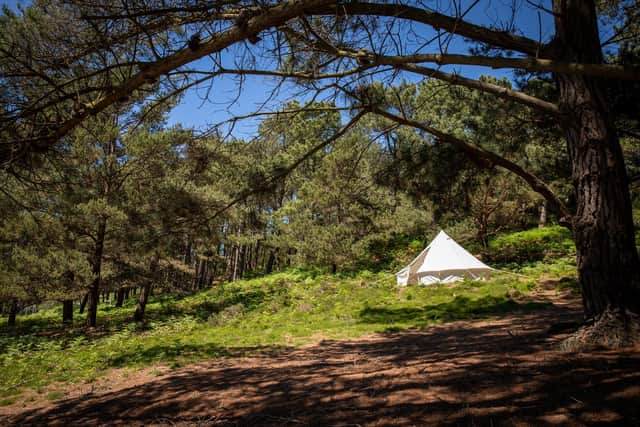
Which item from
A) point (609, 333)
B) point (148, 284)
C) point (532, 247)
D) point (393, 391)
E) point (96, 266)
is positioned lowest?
point (393, 391)

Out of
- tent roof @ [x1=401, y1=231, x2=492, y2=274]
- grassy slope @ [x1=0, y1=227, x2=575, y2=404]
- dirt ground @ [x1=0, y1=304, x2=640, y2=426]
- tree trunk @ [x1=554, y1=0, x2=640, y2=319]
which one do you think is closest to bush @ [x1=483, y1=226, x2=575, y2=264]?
grassy slope @ [x1=0, y1=227, x2=575, y2=404]

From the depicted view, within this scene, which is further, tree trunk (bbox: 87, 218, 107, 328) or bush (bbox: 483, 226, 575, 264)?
bush (bbox: 483, 226, 575, 264)

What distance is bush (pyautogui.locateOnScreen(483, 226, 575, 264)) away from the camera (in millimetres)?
12703

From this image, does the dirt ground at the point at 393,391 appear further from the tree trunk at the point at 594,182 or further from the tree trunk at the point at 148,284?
the tree trunk at the point at 148,284

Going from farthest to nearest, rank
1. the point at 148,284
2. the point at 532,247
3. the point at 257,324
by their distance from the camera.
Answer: the point at 532,247, the point at 148,284, the point at 257,324

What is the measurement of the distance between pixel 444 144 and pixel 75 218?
9.84 meters

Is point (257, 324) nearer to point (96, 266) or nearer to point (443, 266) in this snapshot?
point (96, 266)

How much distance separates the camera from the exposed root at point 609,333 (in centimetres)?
269

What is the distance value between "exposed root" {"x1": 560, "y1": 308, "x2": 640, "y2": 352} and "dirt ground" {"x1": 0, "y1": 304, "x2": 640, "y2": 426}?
0.16 m

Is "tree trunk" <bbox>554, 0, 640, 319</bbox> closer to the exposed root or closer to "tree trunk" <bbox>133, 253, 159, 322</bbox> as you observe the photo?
the exposed root

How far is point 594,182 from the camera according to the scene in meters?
2.95

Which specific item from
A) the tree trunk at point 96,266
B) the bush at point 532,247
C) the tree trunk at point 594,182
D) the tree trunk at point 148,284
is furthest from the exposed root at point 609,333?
the tree trunk at point 96,266

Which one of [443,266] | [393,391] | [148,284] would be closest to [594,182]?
[393,391]

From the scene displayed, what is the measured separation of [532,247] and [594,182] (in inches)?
506
